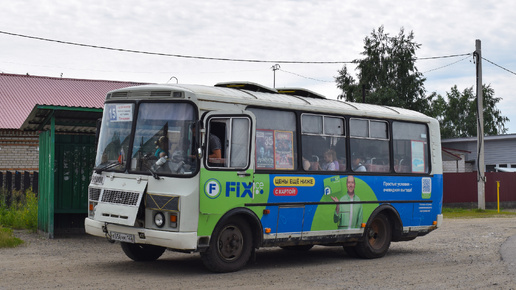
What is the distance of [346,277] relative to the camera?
11.0m

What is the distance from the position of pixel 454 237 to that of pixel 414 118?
498 centimetres

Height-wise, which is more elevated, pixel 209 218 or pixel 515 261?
pixel 209 218

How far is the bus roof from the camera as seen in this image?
1094 cm

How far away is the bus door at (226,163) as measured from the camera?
Result: 10664 mm

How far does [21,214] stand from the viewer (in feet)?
59.8

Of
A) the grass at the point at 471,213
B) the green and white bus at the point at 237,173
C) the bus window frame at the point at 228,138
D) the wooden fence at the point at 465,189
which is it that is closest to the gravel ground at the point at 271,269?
the green and white bus at the point at 237,173

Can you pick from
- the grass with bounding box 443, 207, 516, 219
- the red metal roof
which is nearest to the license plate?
the red metal roof

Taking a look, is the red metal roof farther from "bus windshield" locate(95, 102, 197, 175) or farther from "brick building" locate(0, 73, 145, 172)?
"bus windshield" locate(95, 102, 197, 175)

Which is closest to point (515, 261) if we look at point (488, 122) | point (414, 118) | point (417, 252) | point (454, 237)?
point (417, 252)

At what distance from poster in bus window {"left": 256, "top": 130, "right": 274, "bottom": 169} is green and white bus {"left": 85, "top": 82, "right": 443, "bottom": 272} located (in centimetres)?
3

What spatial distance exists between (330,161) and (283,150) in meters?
1.27

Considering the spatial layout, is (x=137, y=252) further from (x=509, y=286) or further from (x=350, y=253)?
(x=509, y=286)

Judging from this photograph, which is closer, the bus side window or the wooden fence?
the bus side window

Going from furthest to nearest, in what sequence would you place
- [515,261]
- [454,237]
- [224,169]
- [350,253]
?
[454,237]
[350,253]
[515,261]
[224,169]
